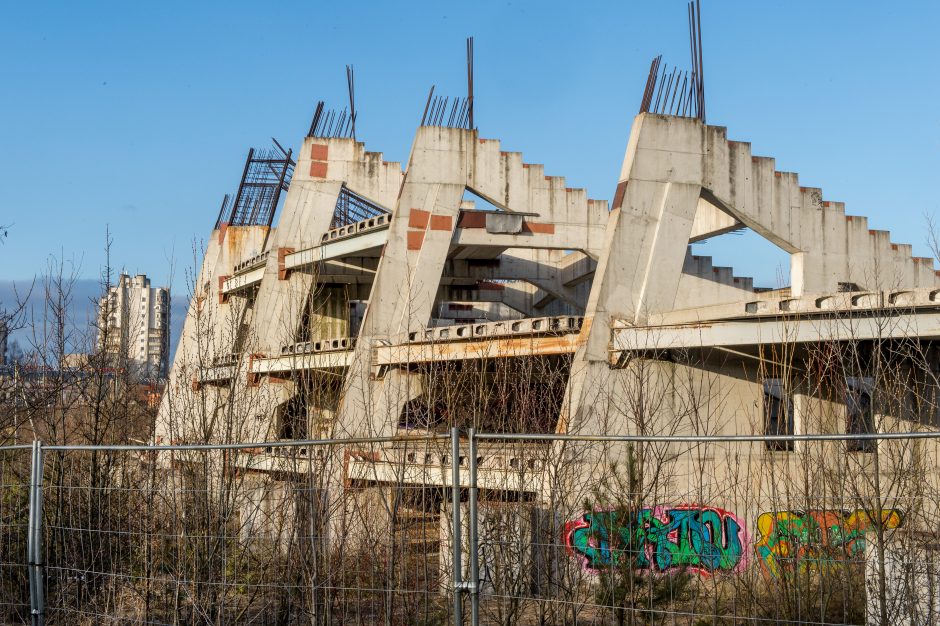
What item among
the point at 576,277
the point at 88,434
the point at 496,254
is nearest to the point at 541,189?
the point at 496,254

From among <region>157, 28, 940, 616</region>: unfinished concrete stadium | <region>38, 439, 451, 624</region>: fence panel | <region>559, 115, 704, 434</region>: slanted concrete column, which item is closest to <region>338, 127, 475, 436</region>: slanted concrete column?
<region>157, 28, 940, 616</region>: unfinished concrete stadium

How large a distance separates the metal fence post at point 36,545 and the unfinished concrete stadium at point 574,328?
11.8ft

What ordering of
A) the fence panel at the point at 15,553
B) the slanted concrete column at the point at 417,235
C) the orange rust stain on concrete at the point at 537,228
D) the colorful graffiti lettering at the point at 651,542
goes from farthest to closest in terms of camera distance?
the orange rust stain on concrete at the point at 537,228
the slanted concrete column at the point at 417,235
the fence panel at the point at 15,553
the colorful graffiti lettering at the point at 651,542

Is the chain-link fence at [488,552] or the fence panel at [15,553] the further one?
Answer: the fence panel at [15,553]

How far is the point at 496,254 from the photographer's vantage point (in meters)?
28.6

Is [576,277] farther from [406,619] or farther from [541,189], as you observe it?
[406,619]

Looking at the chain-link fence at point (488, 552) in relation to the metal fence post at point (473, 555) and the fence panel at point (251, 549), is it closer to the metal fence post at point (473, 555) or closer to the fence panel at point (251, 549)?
the fence panel at point (251, 549)

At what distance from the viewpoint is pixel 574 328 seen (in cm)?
1934

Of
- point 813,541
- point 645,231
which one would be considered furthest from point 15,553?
point 645,231

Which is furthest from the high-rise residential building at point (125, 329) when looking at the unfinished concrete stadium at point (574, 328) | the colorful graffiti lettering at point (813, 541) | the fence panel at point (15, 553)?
the colorful graffiti lettering at point (813, 541)

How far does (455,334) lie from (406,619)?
429 inches

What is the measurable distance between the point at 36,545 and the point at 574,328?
1246 centimetres

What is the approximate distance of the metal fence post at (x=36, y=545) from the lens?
8.16 meters

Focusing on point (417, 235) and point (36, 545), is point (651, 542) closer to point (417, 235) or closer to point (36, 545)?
point (36, 545)
